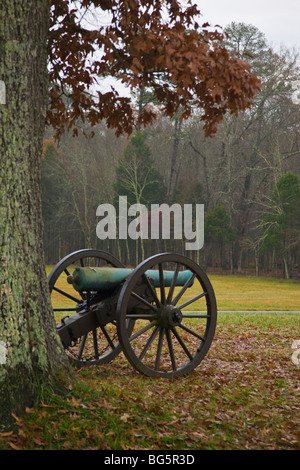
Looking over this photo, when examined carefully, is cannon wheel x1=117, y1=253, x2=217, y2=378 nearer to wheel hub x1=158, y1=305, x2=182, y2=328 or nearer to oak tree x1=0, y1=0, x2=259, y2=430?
wheel hub x1=158, y1=305, x2=182, y2=328

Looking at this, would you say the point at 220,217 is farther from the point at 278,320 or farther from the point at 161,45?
the point at 161,45

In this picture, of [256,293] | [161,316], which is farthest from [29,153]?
[256,293]

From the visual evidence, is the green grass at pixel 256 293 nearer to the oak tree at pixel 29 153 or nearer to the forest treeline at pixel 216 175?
the forest treeline at pixel 216 175

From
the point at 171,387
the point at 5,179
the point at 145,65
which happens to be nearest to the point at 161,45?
the point at 145,65

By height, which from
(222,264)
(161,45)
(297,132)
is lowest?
(222,264)

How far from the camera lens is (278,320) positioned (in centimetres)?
1318

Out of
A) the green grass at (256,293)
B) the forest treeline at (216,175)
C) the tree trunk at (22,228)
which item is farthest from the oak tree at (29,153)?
Result: the forest treeline at (216,175)

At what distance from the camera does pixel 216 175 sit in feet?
120

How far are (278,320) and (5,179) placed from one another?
385 inches

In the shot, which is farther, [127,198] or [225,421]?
[127,198]

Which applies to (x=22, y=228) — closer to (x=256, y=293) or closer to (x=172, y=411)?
(x=172, y=411)

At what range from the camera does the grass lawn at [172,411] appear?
434cm

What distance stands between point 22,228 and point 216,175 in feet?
106

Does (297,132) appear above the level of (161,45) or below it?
above
